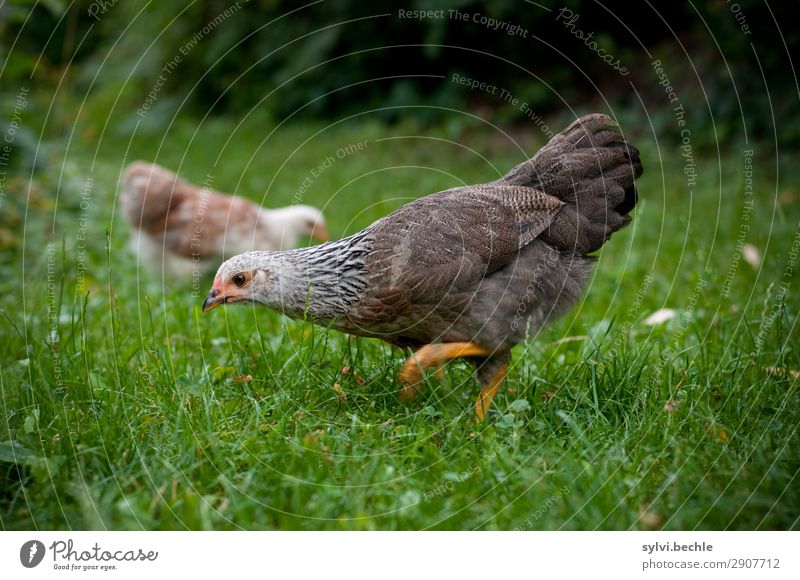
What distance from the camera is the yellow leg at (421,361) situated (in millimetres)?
3805

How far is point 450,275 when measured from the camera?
3.81m

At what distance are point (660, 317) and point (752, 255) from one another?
5.63ft

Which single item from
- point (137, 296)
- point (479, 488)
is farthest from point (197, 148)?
point (479, 488)

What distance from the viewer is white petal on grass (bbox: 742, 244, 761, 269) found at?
6.20 meters

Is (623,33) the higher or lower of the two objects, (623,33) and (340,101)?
the higher

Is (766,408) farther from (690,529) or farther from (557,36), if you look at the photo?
(557,36)

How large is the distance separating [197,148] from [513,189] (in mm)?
9545

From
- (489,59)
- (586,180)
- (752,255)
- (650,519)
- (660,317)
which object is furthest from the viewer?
(489,59)

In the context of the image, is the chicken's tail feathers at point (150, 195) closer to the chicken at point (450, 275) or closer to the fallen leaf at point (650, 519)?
the chicken at point (450, 275)

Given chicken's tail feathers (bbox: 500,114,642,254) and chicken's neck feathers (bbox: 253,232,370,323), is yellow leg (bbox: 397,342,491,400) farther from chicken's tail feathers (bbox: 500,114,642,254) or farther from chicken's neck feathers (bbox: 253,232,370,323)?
chicken's tail feathers (bbox: 500,114,642,254)

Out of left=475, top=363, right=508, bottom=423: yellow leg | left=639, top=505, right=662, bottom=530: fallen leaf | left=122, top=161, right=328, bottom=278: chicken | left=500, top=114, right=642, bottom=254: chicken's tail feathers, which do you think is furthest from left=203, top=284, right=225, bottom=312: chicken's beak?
left=122, top=161, right=328, bottom=278: chicken

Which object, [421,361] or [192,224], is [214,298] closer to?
[421,361]

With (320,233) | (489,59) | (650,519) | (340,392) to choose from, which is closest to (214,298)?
(340,392)

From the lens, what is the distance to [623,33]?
1076 cm
